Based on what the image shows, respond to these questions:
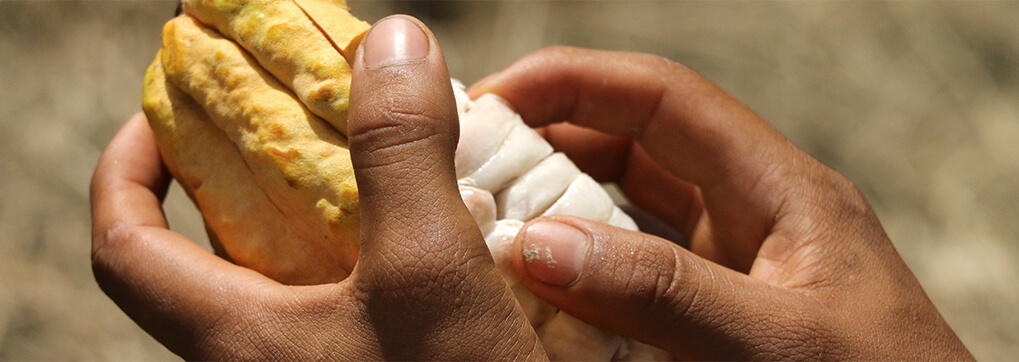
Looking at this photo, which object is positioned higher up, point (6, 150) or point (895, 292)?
point (895, 292)

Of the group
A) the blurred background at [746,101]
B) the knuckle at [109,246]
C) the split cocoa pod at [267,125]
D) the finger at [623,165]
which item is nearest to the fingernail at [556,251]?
the split cocoa pod at [267,125]

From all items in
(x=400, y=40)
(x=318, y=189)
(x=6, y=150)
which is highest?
(x=400, y=40)

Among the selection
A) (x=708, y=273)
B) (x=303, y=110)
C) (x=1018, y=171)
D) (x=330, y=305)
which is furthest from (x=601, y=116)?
(x=1018, y=171)

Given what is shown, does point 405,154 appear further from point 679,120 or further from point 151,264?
point 679,120

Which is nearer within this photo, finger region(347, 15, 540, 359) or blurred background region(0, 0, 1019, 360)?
finger region(347, 15, 540, 359)

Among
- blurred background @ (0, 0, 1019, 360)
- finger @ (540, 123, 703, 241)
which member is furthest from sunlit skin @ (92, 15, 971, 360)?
blurred background @ (0, 0, 1019, 360)

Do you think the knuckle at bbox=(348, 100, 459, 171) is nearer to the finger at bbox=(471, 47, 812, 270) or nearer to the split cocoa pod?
the split cocoa pod

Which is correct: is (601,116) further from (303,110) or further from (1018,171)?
(1018,171)
